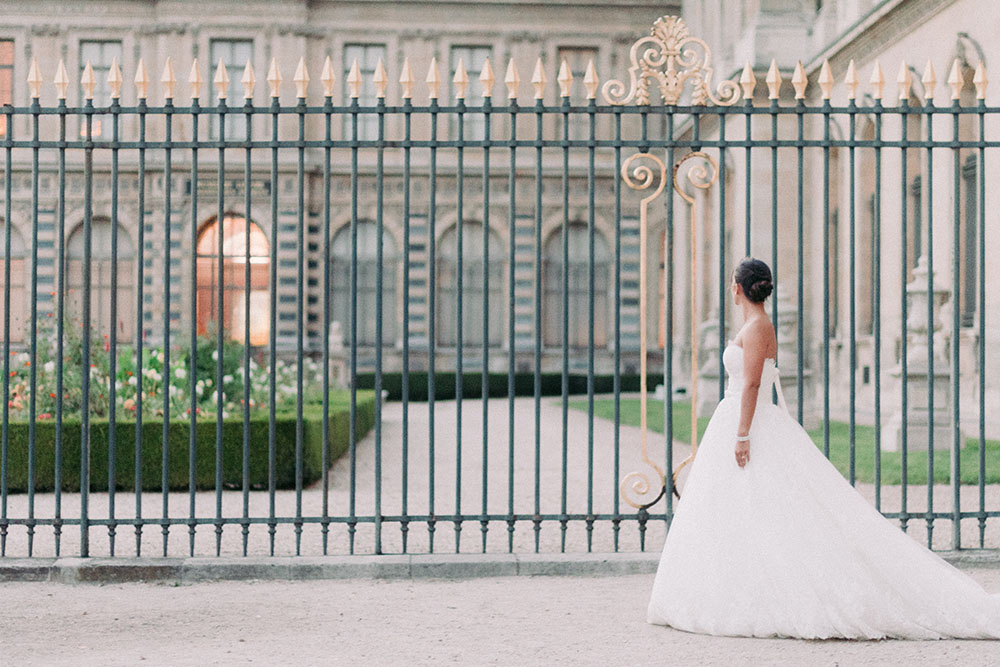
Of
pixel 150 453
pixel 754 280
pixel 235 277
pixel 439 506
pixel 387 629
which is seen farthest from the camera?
pixel 235 277

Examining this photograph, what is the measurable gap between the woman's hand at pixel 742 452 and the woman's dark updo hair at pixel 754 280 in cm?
52

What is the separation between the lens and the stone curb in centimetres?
522

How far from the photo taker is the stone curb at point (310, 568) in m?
5.22

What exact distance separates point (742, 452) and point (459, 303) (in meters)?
1.53

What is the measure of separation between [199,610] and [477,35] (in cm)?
2189

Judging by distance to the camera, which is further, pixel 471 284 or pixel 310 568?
pixel 471 284

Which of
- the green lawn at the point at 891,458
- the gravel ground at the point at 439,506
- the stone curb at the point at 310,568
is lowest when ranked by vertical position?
the gravel ground at the point at 439,506

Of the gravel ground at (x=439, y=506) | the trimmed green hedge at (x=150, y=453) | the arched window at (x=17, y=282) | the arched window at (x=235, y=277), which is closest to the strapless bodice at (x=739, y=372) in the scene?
the gravel ground at (x=439, y=506)

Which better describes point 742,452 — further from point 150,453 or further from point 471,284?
point 471,284

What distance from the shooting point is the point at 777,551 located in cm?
424

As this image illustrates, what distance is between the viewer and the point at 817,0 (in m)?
19.3

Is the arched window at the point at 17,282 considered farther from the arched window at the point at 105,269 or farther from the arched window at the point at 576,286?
the arched window at the point at 576,286

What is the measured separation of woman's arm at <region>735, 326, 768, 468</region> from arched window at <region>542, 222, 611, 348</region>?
2056 centimetres

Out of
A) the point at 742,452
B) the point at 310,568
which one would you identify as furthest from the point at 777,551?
the point at 310,568
